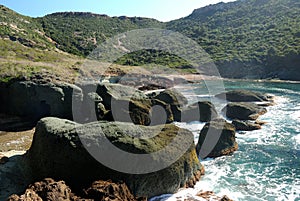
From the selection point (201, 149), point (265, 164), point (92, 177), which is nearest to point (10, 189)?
point (92, 177)

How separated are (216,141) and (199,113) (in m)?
8.48

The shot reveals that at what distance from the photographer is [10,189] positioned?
10688mm

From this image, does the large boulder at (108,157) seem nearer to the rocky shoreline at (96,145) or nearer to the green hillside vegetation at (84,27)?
the rocky shoreline at (96,145)

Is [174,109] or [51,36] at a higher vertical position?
[51,36]

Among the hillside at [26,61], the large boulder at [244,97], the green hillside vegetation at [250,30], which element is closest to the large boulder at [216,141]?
the hillside at [26,61]

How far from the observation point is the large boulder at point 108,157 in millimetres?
10773

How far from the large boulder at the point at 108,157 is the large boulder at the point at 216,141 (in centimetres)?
508

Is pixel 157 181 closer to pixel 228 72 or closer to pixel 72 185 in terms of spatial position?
pixel 72 185

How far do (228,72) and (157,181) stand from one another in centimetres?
7341

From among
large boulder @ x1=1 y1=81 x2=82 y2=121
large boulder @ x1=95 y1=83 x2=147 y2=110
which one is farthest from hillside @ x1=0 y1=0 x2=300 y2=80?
large boulder @ x1=95 y1=83 x2=147 y2=110

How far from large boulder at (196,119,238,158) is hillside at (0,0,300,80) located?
1949 inches

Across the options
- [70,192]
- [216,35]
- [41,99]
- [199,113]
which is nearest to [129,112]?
[41,99]

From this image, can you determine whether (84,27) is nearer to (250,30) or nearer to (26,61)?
(250,30)

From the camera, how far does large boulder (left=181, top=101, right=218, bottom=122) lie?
25516mm
